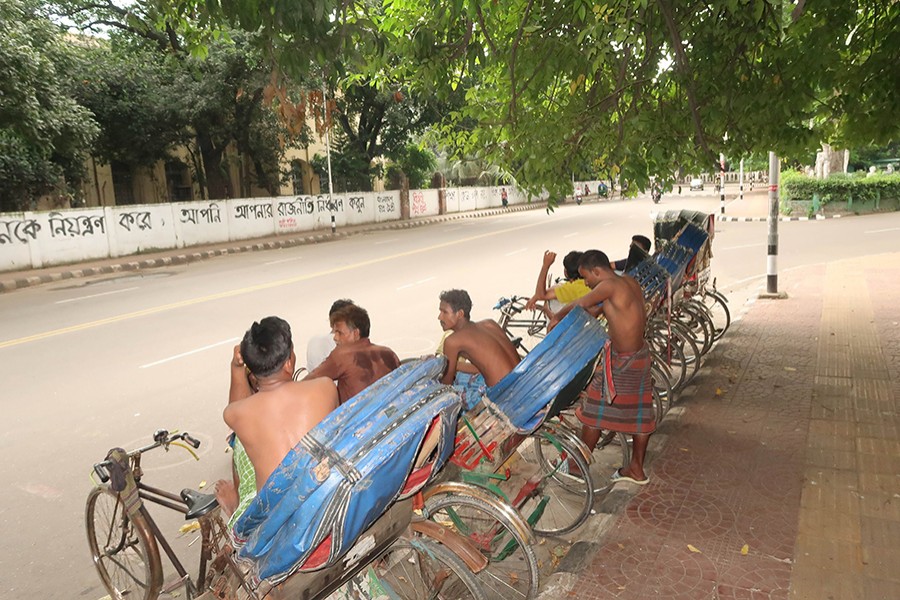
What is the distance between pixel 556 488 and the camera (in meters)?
4.53

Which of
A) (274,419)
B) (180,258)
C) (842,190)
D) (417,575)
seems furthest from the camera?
(842,190)

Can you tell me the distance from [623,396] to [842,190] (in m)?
25.0

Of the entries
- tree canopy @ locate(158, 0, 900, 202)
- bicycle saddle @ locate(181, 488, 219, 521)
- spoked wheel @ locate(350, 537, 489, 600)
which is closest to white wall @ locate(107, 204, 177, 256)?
tree canopy @ locate(158, 0, 900, 202)

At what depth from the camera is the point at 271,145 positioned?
2625 cm

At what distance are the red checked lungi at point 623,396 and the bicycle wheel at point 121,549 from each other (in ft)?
9.33

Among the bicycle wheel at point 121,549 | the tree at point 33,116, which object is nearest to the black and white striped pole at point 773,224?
the bicycle wheel at point 121,549

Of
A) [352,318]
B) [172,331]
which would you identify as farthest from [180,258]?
[352,318]

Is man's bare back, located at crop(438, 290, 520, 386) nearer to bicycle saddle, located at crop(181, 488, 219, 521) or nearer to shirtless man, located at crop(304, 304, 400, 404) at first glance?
shirtless man, located at crop(304, 304, 400, 404)

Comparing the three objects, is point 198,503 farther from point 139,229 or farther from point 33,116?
point 139,229

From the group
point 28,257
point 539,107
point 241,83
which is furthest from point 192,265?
point 539,107

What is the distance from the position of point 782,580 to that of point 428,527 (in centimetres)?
183

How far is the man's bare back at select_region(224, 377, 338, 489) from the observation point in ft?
8.41

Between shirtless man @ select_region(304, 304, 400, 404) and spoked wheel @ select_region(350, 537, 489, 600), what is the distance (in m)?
1.17

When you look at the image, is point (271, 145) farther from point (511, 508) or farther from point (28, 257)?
point (511, 508)
